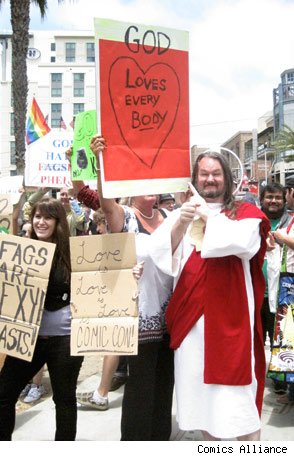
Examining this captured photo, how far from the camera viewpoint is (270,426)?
337 centimetres

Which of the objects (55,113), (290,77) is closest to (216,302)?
(290,77)

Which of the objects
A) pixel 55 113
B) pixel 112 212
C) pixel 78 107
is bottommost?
pixel 112 212

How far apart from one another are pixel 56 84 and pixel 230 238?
2157 inches

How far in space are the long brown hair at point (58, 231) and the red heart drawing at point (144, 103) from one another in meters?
0.68

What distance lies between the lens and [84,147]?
3.84 meters

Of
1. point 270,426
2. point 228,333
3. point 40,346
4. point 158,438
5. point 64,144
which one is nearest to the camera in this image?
point 228,333

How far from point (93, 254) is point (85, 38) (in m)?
60.2

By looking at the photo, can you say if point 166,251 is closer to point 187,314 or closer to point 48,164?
point 187,314

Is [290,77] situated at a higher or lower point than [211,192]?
higher

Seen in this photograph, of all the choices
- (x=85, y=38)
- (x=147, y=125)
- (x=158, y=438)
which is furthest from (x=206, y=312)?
(x=85, y=38)

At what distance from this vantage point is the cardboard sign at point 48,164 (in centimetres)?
558

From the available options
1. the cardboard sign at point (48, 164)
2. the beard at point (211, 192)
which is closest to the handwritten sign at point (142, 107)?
the beard at point (211, 192)

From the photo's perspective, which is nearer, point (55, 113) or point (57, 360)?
point (57, 360)

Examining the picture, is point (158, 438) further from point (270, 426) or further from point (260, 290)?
point (260, 290)
